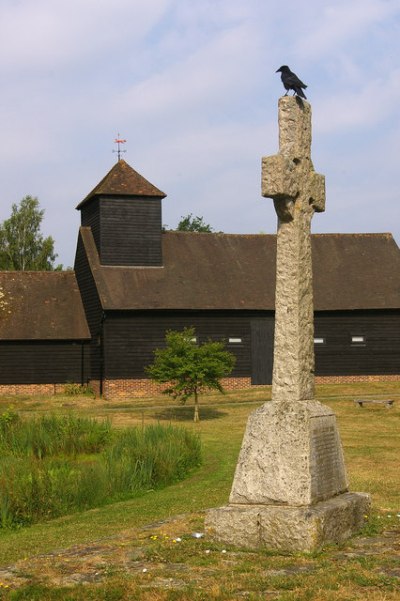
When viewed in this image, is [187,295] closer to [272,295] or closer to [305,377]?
[272,295]

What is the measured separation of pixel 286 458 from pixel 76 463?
25.3ft

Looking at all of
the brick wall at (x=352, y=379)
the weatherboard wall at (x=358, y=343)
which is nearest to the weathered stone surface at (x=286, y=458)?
the weatherboard wall at (x=358, y=343)

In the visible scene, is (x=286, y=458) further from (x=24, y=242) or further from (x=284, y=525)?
(x=24, y=242)

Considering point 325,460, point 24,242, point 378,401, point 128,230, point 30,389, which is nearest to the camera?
point 325,460

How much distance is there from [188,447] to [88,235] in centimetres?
2293

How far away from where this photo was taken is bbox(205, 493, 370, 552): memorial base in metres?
8.38

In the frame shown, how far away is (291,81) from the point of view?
31.5 ft

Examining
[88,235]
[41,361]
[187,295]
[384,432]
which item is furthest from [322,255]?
[384,432]

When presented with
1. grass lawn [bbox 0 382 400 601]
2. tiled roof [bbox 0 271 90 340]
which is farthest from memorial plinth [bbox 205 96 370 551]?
tiled roof [bbox 0 271 90 340]

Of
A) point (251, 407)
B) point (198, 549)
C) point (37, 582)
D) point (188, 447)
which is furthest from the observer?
point (251, 407)

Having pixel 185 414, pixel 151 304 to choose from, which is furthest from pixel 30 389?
pixel 185 414

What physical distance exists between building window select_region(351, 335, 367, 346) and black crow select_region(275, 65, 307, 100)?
3006cm

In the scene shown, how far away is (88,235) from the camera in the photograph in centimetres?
3881

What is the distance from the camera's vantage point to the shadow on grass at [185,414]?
28.4 meters
